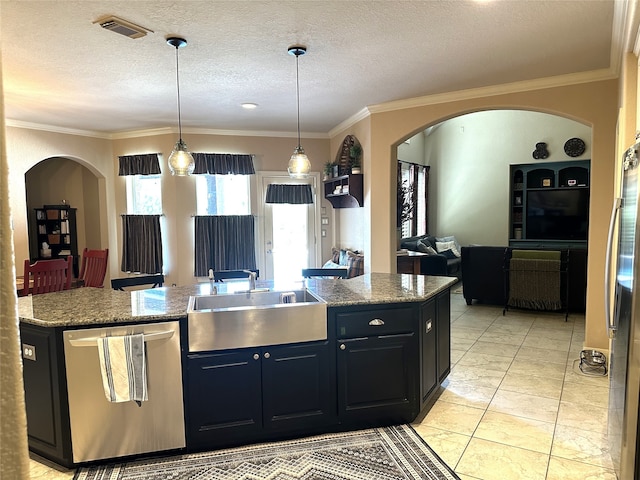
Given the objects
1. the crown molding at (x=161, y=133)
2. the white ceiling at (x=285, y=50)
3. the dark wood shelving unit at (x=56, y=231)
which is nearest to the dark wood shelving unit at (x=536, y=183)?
the crown molding at (x=161, y=133)

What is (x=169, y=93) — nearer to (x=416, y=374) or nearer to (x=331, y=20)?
(x=331, y=20)

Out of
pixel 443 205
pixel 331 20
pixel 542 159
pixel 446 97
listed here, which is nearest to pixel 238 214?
pixel 446 97

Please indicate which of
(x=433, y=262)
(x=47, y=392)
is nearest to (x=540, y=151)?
(x=433, y=262)

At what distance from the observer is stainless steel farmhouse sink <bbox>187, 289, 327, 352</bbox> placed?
2.51 meters

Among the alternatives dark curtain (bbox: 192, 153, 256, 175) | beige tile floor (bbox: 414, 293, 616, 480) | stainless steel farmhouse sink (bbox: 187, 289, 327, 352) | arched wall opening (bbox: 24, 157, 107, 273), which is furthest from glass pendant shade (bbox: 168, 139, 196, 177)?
arched wall opening (bbox: 24, 157, 107, 273)

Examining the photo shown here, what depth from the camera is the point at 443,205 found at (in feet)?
31.1

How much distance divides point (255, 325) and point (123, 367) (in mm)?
761

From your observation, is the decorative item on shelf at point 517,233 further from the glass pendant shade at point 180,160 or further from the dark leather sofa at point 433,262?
the glass pendant shade at point 180,160

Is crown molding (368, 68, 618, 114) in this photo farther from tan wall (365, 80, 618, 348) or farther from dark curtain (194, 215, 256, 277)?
dark curtain (194, 215, 256, 277)

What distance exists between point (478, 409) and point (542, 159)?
22.0ft

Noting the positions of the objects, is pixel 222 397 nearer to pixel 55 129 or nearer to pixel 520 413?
pixel 520 413

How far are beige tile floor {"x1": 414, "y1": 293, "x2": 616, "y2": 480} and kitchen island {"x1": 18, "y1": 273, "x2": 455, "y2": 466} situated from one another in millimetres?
349

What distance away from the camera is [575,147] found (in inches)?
313

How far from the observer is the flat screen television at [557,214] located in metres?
7.99
